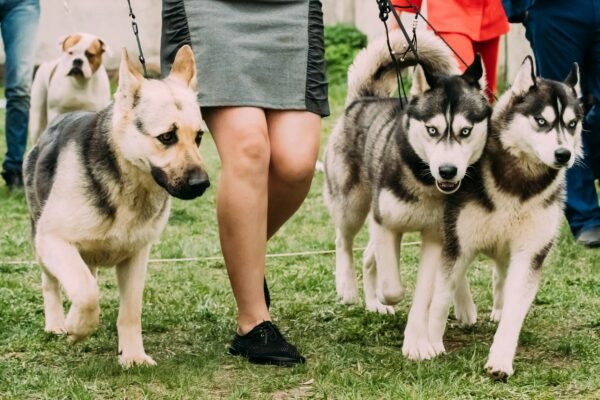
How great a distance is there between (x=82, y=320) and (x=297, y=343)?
1028 mm

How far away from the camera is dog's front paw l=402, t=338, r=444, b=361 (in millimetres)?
4137

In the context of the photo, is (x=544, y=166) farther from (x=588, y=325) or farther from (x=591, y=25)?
(x=591, y=25)

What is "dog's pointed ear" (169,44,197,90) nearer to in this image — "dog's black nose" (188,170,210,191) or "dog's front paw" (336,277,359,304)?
"dog's black nose" (188,170,210,191)

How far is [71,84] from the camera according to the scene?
9203 millimetres

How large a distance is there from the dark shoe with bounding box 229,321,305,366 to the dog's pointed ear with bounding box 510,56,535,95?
4.28 feet

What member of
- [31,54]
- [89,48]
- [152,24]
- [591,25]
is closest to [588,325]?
[591,25]

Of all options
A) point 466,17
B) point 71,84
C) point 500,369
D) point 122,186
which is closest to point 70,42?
point 71,84

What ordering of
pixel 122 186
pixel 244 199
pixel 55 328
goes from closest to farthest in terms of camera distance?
pixel 122 186 → pixel 244 199 → pixel 55 328

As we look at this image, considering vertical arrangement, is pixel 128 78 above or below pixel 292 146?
above

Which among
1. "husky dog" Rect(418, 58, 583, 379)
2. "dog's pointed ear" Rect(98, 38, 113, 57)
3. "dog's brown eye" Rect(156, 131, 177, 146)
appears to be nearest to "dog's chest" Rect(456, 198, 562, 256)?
"husky dog" Rect(418, 58, 583, 379)

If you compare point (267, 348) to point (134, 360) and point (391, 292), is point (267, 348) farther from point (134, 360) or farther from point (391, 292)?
point (391, 292)

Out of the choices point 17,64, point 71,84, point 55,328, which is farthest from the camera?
point 71,84

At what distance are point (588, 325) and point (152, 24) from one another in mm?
13886

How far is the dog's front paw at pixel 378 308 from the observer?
4996mm
